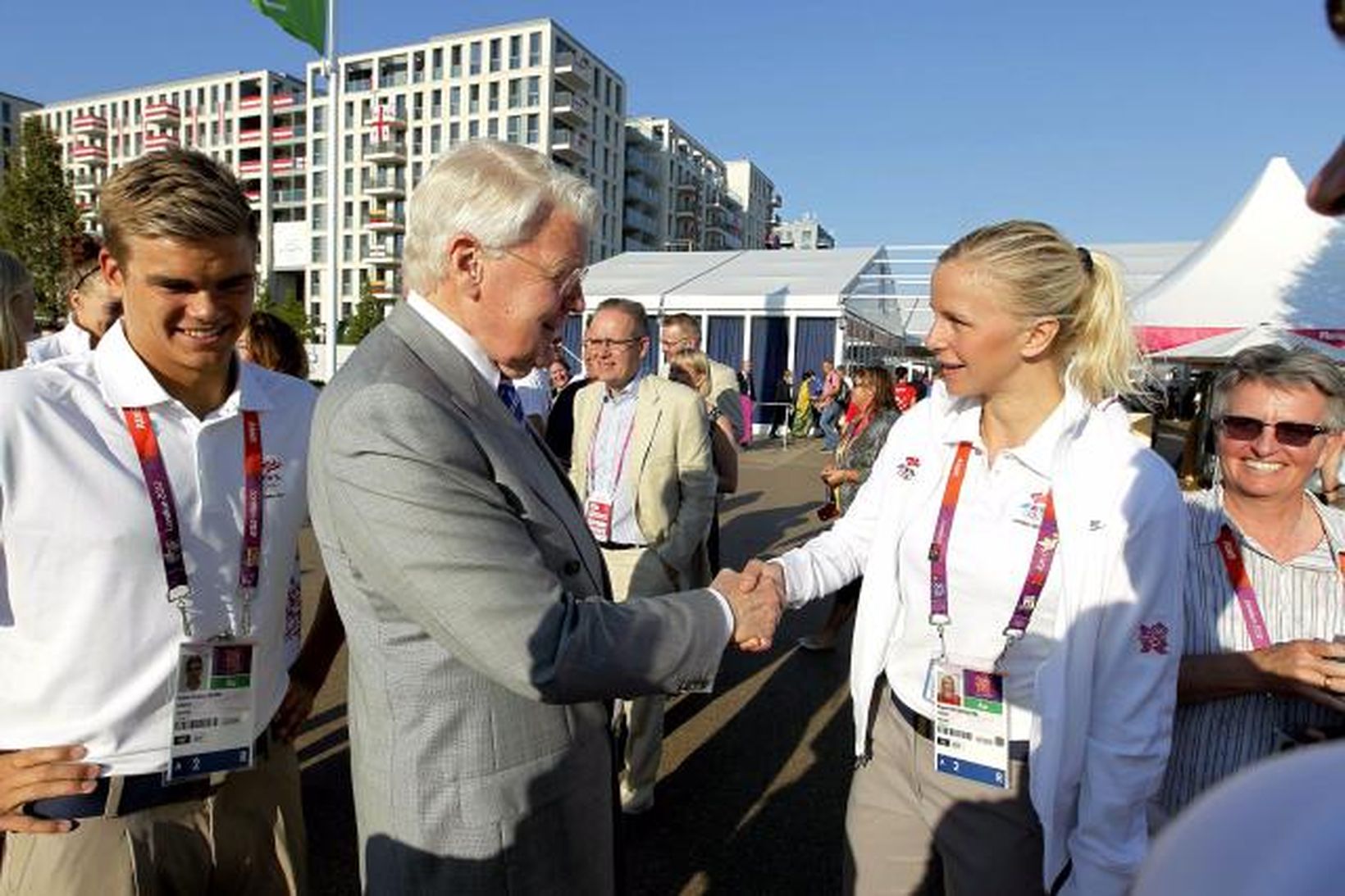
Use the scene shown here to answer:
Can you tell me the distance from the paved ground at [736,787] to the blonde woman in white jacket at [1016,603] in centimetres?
125

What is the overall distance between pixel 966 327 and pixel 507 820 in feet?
4.71

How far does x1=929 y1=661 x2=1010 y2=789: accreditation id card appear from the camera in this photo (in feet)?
6.22

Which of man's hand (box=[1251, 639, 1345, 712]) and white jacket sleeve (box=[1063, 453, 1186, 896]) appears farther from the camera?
man's hand (box=[1251, 639, 1345, 712])

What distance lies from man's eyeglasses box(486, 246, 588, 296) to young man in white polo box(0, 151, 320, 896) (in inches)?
26.3

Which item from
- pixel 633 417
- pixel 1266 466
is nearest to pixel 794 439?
pixel 633 417

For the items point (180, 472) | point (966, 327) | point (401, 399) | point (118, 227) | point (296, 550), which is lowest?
point (296, 550)

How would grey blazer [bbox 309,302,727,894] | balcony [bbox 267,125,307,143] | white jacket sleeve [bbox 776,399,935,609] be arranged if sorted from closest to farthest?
grey blazer [bbox 309,302,727,894] → white jacket sleeve [bbox 776,399,935,609] → balcony [bbox 267,125,307,143]

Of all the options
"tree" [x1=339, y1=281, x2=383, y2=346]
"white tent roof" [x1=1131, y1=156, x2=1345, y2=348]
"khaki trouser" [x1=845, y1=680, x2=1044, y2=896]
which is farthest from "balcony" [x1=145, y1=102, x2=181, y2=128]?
"khaki trouser" [x1=845, y1=680, x2=1044, y2=896]

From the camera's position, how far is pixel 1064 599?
5.85ft

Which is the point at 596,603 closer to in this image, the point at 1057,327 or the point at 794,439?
the point at 1057,327

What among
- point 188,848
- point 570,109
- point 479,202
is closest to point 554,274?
point 479,202

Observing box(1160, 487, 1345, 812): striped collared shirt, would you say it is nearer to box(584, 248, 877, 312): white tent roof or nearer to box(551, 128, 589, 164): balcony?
box(584, 248, 877, 312): white tent roof

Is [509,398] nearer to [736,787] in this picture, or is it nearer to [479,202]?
[479,202]

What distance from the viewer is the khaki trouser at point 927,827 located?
191 cm
